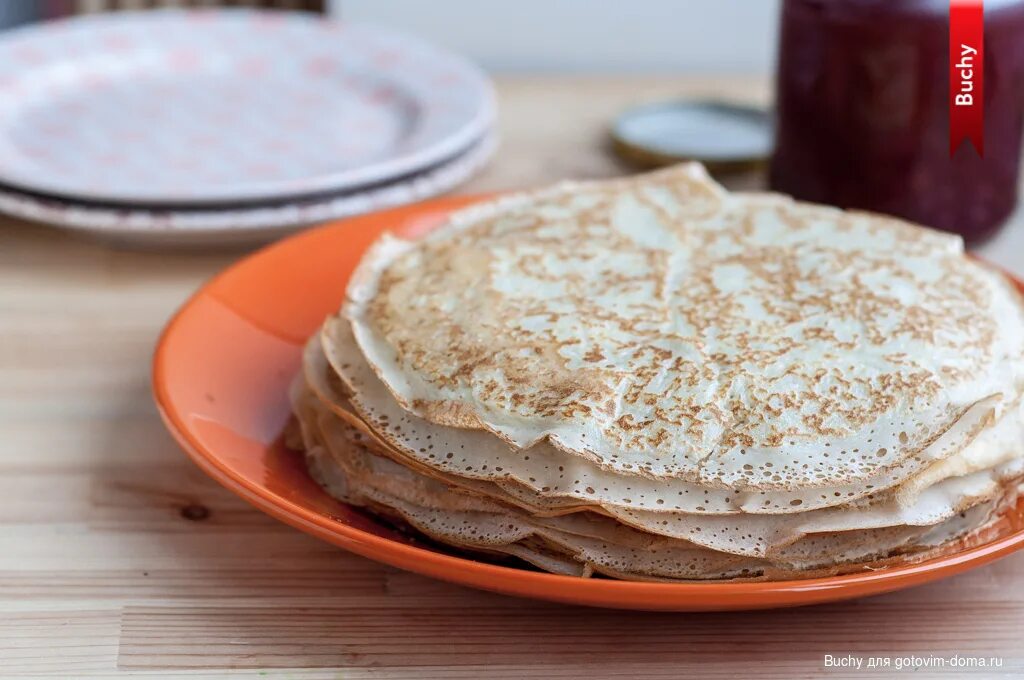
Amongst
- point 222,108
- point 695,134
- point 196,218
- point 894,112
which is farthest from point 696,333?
point 222,108

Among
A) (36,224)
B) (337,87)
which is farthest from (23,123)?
(337,87)

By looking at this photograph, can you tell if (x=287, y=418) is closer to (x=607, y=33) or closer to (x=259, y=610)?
(x=259, y=610)

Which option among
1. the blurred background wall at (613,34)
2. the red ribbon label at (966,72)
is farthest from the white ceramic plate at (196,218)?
the blurred background wall at (613,34)

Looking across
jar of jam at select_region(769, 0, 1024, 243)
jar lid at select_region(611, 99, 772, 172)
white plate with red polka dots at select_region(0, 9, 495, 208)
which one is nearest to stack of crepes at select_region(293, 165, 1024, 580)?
jar of jam at select_region(769, 0, 1024, 243)

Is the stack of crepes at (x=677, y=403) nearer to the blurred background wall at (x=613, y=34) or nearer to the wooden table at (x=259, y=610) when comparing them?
the wooden table at (x=259, y=610)

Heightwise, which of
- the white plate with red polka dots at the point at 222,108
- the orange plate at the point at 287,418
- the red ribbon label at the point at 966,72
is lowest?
the orange plate at the point at 287,418

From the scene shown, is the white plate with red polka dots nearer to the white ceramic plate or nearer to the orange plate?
the white ceramic plate

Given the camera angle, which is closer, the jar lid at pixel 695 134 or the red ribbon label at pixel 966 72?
the red ribbon label at pixel 966 72
